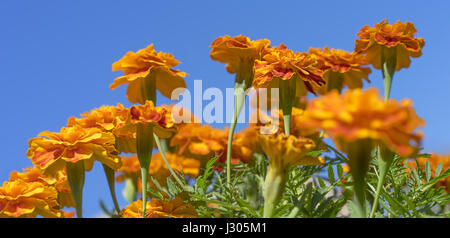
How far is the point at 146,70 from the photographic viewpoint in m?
Answer: 1.27

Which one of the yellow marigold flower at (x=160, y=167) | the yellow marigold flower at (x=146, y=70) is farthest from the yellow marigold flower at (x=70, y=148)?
the yellow marigold flower at (x=160, y=167)

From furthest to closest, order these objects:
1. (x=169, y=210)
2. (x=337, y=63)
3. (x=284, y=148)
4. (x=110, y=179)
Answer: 1. (x=337, y=63)
2. (x=110, y=179)
3. (x=169, y=210)
4. (x=284, y=148)

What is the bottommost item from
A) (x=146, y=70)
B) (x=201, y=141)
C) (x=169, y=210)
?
(x=169, y=210)

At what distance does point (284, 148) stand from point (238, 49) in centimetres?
52

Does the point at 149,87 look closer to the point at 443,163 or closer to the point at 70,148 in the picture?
the point at 70,148

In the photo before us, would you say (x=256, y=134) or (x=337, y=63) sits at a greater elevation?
(x=337, y=63)

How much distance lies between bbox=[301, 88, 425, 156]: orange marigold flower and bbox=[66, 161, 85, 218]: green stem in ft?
1.94

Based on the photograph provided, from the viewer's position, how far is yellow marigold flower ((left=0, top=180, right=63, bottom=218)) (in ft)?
3.58

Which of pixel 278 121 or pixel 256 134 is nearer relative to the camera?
pixel 256 134

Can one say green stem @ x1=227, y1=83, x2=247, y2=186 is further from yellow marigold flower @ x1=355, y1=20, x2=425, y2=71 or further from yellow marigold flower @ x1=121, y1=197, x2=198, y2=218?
yellow marigold flower @ x1=355, y1=20, x2=425, y2=71

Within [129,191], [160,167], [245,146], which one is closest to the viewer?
[245,146]

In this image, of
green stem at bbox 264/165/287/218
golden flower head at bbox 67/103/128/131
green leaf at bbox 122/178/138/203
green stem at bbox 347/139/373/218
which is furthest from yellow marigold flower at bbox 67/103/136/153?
green leaf at bbox 122/178/138/203

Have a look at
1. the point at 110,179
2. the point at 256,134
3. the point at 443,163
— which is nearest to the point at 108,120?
the point at 110,179
